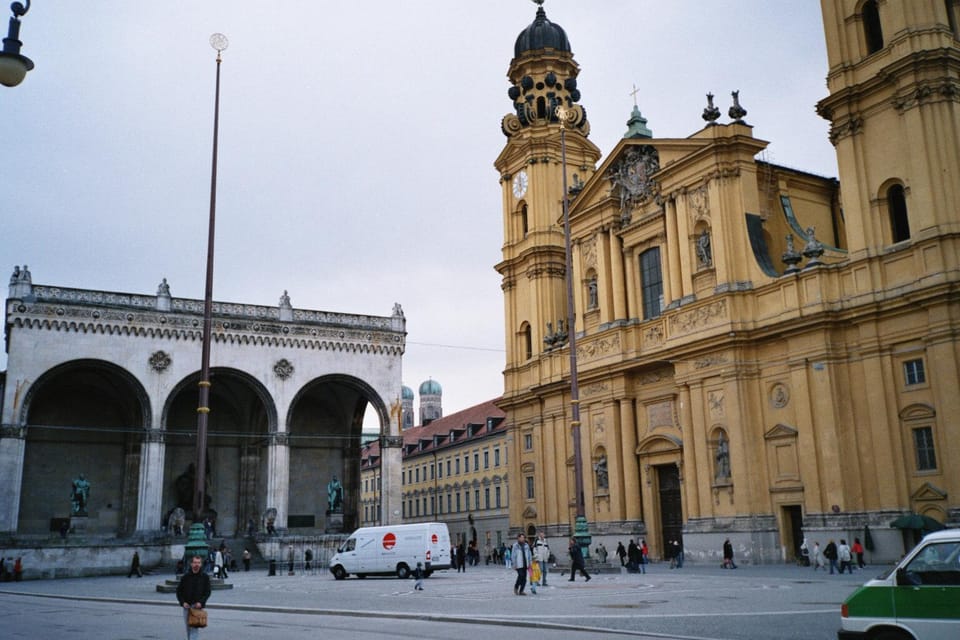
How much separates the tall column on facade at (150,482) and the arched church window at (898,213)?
1367 inches

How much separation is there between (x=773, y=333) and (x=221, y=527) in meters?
33.4

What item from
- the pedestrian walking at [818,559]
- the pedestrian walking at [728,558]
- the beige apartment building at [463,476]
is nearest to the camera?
the pedestrian walking at [818,559]

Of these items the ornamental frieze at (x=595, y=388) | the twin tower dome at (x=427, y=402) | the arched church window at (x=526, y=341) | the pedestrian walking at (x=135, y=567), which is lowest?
the pedestrian walking at (x=135, y=567)

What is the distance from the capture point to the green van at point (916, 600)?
840 cm

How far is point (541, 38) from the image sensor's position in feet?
172

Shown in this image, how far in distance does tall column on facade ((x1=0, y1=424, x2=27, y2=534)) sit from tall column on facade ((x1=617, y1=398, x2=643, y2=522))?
28.0 metres

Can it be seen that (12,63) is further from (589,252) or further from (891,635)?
(589,252)

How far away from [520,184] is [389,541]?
974 inches

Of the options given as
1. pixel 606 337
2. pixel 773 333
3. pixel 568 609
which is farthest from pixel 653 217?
pixel 568 609

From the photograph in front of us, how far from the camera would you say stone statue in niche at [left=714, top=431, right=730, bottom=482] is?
34.8 meters

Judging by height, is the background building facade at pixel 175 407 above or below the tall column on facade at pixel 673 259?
below

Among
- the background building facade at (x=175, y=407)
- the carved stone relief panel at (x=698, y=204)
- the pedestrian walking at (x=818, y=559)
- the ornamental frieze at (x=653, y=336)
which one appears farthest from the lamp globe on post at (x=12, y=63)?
the background building facade at (x=175, y=407)

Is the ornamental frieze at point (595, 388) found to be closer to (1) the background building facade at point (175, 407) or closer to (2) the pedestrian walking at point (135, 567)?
(1) the background building facade at point (175, 407)

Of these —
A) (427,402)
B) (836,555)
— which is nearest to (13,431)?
(836,555)
